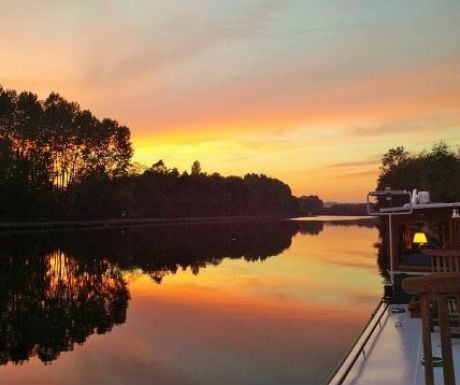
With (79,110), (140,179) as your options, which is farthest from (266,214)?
(79,110)

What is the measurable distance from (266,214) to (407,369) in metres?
172

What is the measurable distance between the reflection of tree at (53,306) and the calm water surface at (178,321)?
31 millimetres

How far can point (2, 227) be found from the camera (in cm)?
6469

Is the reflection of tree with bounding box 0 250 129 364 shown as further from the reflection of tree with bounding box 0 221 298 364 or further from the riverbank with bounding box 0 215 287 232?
the riverbank with bounding box 0 215 287 232

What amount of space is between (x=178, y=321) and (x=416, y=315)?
7.89m

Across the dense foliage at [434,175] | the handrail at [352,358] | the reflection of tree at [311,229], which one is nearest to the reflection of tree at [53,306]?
the handrail at [352,358]

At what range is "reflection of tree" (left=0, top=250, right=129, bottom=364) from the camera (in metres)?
12.4

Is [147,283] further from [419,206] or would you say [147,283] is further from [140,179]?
[140,179]

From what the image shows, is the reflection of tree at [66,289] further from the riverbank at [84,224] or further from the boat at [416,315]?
the riverbank at [84,224]

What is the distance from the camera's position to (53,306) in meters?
16.8

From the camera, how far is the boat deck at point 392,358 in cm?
611

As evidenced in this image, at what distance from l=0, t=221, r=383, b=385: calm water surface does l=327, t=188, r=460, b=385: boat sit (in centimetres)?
179

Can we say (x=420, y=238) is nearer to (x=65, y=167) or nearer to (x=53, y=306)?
(x=53, y=306)

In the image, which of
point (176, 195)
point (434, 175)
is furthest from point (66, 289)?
point (176, 195)
